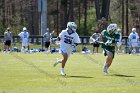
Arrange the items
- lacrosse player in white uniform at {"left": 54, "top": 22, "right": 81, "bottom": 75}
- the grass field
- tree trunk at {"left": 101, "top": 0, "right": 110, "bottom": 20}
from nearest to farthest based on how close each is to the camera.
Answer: the grass field < lacrosse player in white uniform at {"left": 54, "top": 22, "right": 81, "bottom": 75} < tree trunk at {"left": 101, "top": 0, "right": 110, "bottom": 20}

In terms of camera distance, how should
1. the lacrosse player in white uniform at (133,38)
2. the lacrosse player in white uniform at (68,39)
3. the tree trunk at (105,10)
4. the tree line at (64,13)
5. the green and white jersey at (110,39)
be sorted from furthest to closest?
the tree line at (64,13) < the tree trunk at (105,10) < the lacrosse player in white uniform at (133,38) < the green and white jersey at (110,39) < the lacrosse player in white uniform at (68,39)

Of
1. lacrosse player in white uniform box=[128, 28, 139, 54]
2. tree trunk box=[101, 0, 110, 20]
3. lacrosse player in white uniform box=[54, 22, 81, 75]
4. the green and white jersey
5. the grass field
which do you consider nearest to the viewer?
the grass field

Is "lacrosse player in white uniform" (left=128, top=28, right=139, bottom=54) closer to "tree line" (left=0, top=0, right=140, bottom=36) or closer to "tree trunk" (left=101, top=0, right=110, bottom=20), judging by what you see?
"tree trunk" (left=101, top=0, right=110, bottom=20)

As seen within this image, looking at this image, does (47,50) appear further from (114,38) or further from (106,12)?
(106,12)

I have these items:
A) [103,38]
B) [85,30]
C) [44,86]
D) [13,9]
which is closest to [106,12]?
[85,30]

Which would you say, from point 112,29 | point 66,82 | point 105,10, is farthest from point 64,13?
point 66,82

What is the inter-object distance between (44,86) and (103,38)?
498cm

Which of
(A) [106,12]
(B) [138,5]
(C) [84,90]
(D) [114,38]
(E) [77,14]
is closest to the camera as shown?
(C) [84,90]

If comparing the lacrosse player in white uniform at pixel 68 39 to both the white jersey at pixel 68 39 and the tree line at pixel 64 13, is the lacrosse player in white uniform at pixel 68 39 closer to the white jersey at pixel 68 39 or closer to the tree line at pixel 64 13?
the white jersey at pixel 68 39

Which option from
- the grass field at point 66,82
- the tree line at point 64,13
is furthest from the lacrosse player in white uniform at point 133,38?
the tree line at point 64,13

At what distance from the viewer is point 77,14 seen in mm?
97875

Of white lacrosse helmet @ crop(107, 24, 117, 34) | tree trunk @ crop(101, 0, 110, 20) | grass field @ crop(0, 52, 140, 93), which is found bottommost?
grass field @ crop(0, 52, 140, 93)

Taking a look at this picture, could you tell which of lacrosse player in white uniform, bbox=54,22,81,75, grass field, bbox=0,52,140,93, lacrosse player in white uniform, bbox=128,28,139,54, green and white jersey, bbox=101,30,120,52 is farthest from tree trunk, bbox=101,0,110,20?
lacrosse player in white uniform, bbox=54,22,81,75

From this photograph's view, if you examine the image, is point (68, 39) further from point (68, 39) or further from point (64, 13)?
point (64, 13)
